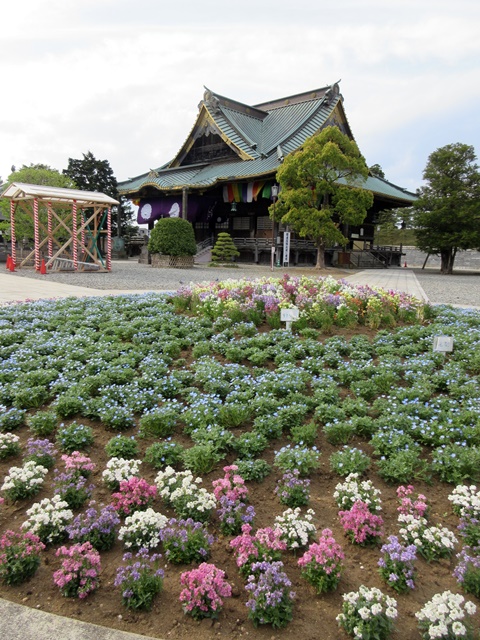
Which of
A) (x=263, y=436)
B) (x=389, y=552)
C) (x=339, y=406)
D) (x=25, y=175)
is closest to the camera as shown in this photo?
(x=389, y=552)

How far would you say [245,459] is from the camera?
3438mm

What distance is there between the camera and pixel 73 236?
66.7ft

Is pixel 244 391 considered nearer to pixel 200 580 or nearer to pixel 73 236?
pixel 200 580

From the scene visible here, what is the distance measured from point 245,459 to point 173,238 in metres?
22.2

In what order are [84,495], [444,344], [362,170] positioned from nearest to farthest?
1. [84,495]
2. [444,344]
3. [362,170]

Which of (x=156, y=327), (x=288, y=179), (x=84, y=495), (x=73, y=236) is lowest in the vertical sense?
(x=84, y=495)

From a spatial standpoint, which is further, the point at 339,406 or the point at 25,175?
the point at 25,175

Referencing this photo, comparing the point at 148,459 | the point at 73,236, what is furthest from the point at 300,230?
the point at 148,459

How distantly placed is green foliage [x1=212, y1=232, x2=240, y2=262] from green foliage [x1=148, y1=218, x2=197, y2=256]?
2.41m

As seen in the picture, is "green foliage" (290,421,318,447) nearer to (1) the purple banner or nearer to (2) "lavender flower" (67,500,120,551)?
(2) "lavender flower" (67,500,120,551)

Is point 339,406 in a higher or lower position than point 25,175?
lower

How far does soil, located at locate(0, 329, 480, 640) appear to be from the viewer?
213cm

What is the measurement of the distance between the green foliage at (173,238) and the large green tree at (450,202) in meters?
14.6

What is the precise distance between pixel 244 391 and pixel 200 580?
7.72 feet
